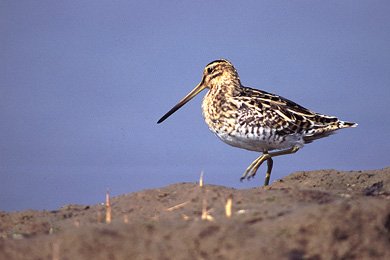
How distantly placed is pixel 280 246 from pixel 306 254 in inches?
8.7

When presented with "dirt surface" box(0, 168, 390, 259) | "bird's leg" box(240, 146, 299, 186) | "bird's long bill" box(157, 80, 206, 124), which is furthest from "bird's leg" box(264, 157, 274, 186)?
"dirt surface" box(0, 168, 390, 259)

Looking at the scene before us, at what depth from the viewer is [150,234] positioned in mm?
5355

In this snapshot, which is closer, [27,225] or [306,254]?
[306,254]

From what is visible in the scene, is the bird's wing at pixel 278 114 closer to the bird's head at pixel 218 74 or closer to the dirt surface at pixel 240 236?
the bird's head at pixel 218 74

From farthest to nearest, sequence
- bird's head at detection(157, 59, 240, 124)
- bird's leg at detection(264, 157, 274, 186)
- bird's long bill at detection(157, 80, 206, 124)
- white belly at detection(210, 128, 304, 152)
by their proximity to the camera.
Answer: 1. bird's long bill at detection(157, 80, 206, 124)
2. bird's head at detection(157, 59, 240, 124)
3. bird's leg at detection(264, 157, 274, 186)
4. white belly at detection(210, 128, 304, 152)

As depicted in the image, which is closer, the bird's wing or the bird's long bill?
the bird's wing

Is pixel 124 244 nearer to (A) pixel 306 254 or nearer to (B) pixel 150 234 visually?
(B) pixel 150 234

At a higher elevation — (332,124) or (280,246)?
(332,124)

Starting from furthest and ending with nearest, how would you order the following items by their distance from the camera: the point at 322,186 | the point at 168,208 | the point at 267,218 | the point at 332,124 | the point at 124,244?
the point at 332,124 < the point at 322,186 < the point at 168,208 < the point at 267,218 < the point at 124,244

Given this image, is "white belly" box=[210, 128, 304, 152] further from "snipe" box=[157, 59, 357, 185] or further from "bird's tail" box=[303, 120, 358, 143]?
"bird's tail" box=[303, 120, 358, 143]

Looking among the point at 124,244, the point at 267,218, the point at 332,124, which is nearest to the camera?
the point at 124,244

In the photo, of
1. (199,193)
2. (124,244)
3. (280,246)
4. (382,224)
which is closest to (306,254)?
(280,246)

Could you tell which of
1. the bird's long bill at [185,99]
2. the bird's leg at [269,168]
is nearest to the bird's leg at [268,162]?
the bird's leg at [269,168]

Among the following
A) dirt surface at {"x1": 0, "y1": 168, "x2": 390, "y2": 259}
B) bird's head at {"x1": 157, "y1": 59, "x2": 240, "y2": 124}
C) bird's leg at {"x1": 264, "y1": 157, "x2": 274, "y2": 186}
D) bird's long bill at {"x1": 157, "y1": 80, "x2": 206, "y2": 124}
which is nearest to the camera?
dirt surface at {"x1": 0, "y1": 168, "x2": 390, "y2": 259}
